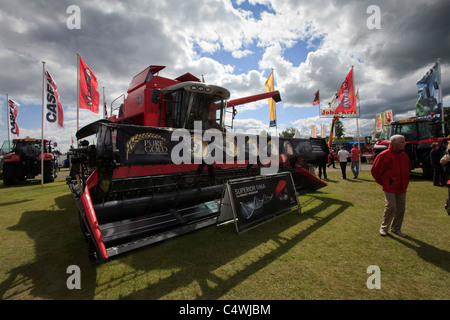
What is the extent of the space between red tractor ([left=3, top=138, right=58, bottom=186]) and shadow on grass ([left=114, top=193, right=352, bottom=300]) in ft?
42.9

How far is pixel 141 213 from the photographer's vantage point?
366 centimetres

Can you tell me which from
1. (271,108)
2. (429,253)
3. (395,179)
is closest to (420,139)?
(271,108)

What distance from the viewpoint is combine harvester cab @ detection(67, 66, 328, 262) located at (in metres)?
2.95

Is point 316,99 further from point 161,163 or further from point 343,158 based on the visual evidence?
point 161,163

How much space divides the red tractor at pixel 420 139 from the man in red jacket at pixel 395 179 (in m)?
8.08

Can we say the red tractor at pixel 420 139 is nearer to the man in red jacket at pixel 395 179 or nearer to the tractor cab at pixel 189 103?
the man in red jacket at pixel 395 179

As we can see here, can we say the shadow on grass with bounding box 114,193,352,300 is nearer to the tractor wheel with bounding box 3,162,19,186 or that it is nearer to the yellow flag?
the yellow flag

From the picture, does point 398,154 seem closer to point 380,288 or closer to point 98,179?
point 380,288

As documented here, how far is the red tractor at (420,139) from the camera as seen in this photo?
9195 mm

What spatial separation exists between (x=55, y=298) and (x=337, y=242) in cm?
384

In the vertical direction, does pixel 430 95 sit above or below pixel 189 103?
above

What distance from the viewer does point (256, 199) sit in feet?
13.6

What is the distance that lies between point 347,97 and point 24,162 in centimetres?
1980

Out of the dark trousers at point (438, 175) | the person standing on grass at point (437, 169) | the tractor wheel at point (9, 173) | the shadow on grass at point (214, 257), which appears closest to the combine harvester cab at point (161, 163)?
the shadow on grass at point (214, 257)
